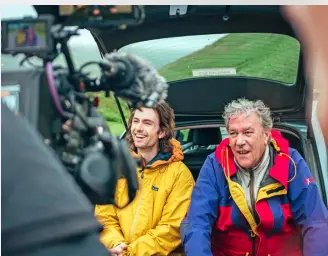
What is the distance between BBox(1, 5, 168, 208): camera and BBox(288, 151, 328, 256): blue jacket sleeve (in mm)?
614

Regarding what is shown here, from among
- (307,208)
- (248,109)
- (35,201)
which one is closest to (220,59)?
(248,109)

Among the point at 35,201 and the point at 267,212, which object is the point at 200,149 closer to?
the point at 267,212

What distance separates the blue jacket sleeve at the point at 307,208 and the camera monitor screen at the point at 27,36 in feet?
3.19

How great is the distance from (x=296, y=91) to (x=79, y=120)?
922mm

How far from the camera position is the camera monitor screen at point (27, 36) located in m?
1.71

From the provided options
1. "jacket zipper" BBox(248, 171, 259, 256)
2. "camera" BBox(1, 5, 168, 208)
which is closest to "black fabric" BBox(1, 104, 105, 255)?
"camera" BBox(1, 5, 168, 208)

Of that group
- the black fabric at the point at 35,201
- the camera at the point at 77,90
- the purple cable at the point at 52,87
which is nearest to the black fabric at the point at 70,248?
the black fabric at the point at 35,201

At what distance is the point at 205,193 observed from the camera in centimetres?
210

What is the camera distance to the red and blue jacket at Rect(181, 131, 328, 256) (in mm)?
2066

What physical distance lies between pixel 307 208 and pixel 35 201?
3.94 ft

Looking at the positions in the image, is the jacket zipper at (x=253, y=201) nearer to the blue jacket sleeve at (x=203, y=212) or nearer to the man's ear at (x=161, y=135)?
the blue jacket sleeve at (x=203, y=212)

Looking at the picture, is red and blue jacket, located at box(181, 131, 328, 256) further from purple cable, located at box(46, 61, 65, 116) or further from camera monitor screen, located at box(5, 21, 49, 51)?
camera monitor screen, located at box(5, 21, 49, 51)

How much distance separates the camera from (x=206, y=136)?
226cm

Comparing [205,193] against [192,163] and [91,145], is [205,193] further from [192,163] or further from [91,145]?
[91,145]
